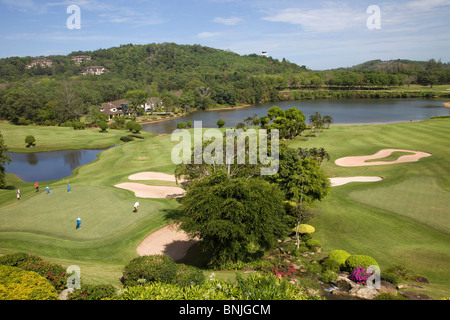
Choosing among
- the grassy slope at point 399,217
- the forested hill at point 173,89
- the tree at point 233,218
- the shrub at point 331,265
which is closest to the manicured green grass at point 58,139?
the forested hill at point 173,89

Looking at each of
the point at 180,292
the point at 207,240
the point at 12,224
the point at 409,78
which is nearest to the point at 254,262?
the point at 207,240

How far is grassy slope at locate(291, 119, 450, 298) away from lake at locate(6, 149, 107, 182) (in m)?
41.3

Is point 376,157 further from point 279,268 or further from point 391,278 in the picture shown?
point 279,268

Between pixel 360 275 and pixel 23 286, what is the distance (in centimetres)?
1414

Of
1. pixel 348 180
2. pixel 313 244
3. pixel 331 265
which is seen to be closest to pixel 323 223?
pixel 313 244

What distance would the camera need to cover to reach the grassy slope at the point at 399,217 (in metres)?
18.0

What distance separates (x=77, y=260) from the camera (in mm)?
19219

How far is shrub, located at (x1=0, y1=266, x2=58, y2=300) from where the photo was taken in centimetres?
991

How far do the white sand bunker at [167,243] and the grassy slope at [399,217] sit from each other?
10.3 m

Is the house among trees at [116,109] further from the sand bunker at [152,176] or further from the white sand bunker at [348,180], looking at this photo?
the white sand bunker at [348,180]

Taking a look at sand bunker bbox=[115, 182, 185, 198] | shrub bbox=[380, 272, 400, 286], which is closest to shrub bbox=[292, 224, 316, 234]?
shrub bbox=[380, 272, 400, 286]

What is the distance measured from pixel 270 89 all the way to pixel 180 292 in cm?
15906

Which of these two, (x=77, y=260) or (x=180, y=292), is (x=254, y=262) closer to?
(x=180, y=292)

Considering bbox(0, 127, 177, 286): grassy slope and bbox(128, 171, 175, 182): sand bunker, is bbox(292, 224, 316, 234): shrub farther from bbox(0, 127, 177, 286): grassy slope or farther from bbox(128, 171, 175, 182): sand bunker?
bbox(128, 171, 175, 182): sand bunker
